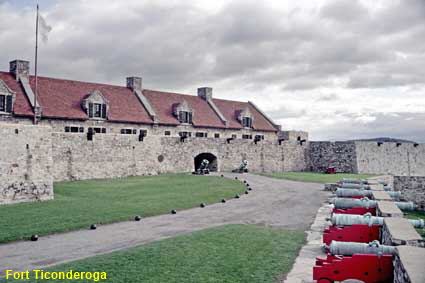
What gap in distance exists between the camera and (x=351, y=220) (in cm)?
771

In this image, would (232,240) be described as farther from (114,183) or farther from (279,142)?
(279,142)

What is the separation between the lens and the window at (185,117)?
3628cm

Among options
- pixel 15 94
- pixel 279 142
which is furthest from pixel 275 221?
pixel 279 142

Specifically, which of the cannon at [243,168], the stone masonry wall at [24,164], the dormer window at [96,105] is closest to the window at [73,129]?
the dormer window at [96,105]

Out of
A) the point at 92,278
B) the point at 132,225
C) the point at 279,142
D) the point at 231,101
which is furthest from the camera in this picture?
the point at 231,101

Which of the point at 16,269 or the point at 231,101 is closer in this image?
the point at 16,269

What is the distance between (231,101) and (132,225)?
1318 inches

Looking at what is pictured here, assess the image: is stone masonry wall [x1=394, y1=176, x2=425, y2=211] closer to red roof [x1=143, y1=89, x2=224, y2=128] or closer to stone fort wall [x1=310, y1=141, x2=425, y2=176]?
stone fort wall [x1=310, y1=141, x2=425, y2=176]

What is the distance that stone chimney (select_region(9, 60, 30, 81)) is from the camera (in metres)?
28.7

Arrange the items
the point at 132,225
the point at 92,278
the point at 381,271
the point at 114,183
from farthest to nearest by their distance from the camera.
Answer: the point at 114,183 → the point at 132,225 → the point at 92,278 → the point at 381,271

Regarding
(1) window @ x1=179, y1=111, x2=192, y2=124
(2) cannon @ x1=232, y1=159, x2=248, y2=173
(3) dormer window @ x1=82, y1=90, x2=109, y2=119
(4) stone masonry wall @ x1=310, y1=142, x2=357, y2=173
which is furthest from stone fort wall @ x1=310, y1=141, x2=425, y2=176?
(3) dormer window @ x1=82, y1=90, x2=109, y2=119

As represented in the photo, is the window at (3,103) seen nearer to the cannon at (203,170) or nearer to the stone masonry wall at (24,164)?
the stone masonry wall at (24,164)

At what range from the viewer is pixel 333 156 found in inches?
1563

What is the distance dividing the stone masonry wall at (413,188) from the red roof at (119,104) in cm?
1698
